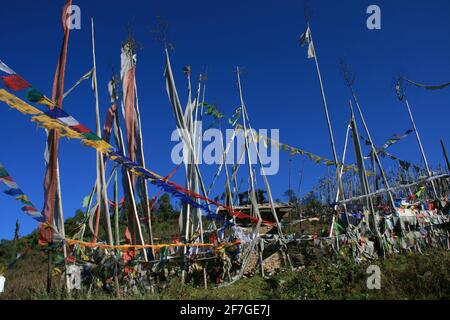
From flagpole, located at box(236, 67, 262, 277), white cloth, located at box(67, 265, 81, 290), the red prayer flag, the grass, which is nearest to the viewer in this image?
the red prayer flag

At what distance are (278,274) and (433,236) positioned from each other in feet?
18.4

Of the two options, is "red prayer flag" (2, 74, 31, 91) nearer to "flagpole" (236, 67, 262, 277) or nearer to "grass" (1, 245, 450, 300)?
"grass" (1, 245, 450, 300)

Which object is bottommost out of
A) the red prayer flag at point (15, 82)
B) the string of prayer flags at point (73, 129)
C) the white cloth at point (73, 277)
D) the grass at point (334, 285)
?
the grass at point (334, 285)

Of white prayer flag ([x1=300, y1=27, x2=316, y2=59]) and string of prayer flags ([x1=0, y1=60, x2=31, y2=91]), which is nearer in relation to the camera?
string of prayer flags ([x1=0, y1=60, x2=31, y2=91])

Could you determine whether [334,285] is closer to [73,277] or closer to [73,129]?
[73,277]

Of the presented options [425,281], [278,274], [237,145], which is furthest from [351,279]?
[237,145]

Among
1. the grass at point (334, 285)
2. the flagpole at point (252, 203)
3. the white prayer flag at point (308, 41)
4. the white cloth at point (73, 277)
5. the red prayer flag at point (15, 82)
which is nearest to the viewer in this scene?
the red prayer flag at point (15, 82)

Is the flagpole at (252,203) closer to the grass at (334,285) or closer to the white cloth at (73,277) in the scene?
the grass at (334,285)

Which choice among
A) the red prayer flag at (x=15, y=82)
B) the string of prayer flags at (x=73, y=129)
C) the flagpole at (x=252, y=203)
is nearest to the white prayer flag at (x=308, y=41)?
the flagpole at (x=252, y=203)

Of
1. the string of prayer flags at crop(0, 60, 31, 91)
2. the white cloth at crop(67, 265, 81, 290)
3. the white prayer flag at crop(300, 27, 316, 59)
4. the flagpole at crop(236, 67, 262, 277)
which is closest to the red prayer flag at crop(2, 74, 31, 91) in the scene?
the string of prayer flags at crop(0, 60, 31, 91)

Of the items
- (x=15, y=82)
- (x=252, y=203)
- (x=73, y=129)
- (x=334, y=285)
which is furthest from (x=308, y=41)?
(x=15, y=82)

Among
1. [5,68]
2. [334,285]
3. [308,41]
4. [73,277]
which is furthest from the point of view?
[308,41]
